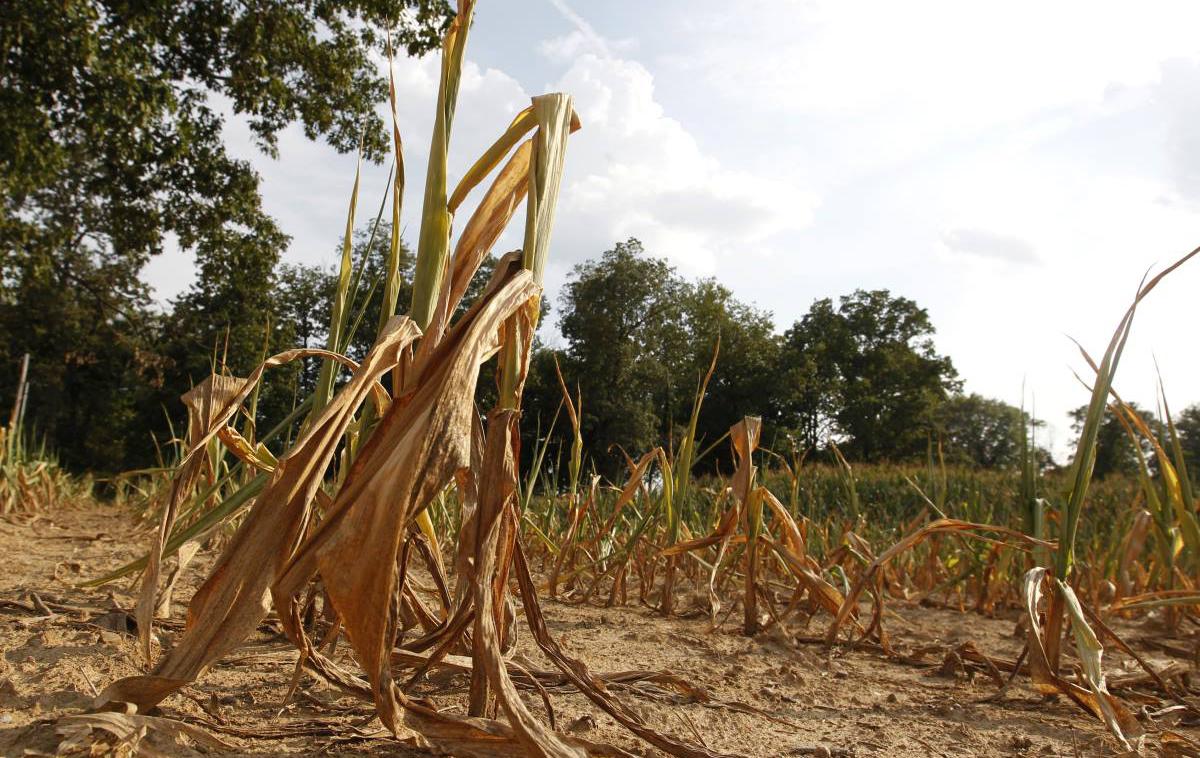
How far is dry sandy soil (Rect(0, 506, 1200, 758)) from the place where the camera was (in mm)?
900

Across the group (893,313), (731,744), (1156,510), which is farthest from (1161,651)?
A: (893,313)

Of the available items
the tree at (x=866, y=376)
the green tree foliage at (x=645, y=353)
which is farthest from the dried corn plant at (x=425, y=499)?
the tree at (x=866, y=376)

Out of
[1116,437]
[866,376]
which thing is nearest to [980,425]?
[866,376]

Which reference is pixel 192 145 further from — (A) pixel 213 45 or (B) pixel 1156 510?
(B) pixel 1156 510

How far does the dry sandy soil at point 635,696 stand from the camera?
0.90 meters

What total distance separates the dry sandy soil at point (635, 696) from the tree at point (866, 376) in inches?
1163

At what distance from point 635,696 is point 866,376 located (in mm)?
37479

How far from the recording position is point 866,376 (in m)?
36.3

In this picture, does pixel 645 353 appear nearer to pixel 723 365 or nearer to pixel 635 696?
pixel 723 365

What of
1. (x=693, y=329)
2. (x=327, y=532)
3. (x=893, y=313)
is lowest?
(x=327, y=532)

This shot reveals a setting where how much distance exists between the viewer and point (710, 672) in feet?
5.02

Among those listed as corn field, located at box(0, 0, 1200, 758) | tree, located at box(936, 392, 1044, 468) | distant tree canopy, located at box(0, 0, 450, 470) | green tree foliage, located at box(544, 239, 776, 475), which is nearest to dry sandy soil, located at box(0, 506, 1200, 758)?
corn field, located at box(0, 0, 1200, 758)

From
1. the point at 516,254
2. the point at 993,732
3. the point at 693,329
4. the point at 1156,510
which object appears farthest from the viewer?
→ the point at 693,329

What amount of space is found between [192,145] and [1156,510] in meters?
9.70
